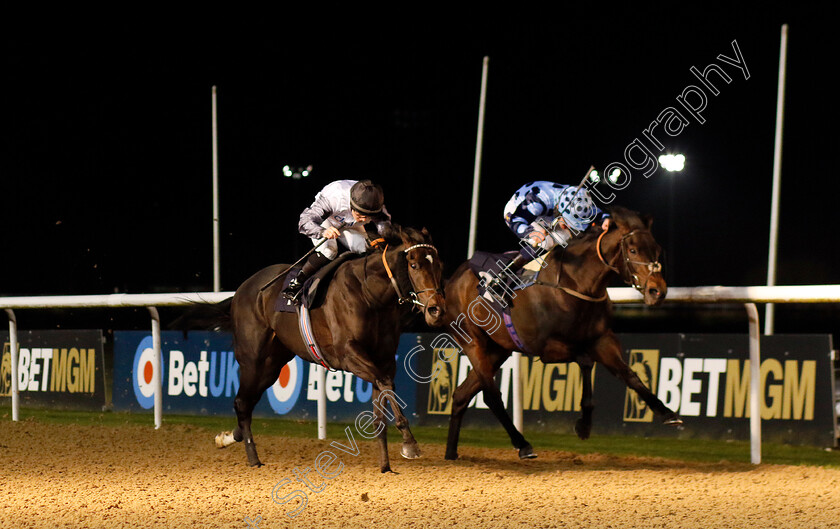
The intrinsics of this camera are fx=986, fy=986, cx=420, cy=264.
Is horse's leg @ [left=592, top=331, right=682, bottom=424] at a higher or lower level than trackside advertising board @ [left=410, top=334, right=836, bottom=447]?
higher

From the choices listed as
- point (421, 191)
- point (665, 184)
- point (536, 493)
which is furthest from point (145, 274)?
point (536, 493)

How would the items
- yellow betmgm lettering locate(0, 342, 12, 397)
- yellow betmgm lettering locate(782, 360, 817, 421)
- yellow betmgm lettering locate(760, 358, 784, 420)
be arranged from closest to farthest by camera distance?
yellow betmgm lettering locate(782, 360, 817, 421) → yellow betmgm lettering locate(760, 358, 784, 420) → yellow betmgm lettering locate(0, 342, 12, 397)

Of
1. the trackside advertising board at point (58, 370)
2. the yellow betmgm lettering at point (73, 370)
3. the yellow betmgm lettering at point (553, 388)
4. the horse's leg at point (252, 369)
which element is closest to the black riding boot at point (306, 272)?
the horse's leg at point (252, 369)

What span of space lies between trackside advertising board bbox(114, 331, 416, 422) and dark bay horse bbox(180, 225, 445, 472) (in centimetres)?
210

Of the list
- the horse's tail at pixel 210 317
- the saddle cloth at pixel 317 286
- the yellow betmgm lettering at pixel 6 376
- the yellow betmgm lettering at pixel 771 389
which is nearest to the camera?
the saddle cloth at pixel 317 286

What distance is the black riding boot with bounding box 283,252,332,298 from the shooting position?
661 centimetres

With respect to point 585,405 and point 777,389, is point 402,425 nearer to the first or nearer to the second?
point 585,405

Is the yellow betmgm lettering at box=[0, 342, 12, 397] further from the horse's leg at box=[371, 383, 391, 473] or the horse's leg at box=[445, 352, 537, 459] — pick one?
the horse's leg at box=[371, 383, 391, 473]

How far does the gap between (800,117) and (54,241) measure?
18.9 metres

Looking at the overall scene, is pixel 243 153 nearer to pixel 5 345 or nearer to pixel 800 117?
pixel 800 117

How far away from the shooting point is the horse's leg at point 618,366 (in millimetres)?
5969

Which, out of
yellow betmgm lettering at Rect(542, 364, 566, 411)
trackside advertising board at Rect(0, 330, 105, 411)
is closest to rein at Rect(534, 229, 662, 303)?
yellow betmgm lettering at Rect(542, 364, 566, 411)

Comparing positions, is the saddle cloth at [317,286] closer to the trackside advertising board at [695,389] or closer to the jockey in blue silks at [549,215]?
the jockey in blue silks at [549,215]

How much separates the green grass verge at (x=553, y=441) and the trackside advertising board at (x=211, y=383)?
13 centimetres
